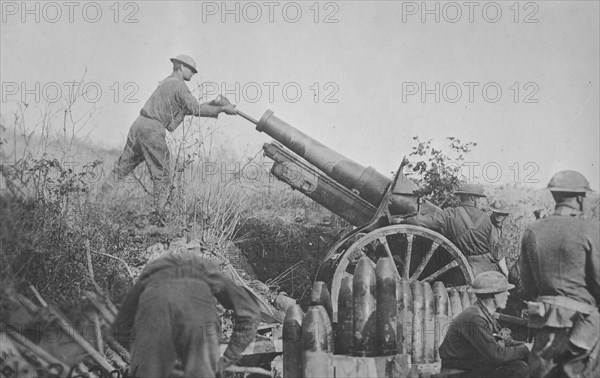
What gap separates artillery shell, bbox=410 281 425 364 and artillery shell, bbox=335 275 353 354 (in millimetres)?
977

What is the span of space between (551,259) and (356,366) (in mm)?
2153

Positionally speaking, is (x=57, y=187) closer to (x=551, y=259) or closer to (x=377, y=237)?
(x=377, y=237)

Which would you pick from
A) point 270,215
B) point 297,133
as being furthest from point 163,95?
point 270,215

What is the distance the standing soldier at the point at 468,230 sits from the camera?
10594 millimetres

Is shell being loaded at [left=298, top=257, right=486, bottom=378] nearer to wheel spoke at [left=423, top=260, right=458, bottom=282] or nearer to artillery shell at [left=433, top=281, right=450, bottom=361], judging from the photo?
artillery shell at [left=433, top=281, right=450, bottom=361]

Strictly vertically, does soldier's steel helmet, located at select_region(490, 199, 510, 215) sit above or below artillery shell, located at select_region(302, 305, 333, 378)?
above

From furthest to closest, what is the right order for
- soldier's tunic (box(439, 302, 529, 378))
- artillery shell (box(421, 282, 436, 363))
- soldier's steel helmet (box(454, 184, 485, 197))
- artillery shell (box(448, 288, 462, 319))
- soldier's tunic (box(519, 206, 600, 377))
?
1. soldier's steel helmet (box(454, 184, 485, 197))
2. artillery shell (box(448, 288, 462, 319))
3. artillery shell (box(421, 282, 436, 363))
4. soldier's tunic (box(439, 302, 529, 378))
5. soldier's tunic (box(519, 206, 600, 377))

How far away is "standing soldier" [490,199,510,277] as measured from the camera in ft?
35.7

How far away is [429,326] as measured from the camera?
8.76 m

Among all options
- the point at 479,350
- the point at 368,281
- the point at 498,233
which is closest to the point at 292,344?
the point at 368,281

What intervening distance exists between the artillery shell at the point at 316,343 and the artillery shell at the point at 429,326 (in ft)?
5.30

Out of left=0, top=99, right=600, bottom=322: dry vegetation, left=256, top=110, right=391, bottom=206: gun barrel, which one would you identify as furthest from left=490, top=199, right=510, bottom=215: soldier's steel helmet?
left=256, top=110, right=391, bottom=206: gun barrel

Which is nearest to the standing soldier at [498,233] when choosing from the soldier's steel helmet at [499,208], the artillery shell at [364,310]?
the soldier's steel helmet at [499,208]

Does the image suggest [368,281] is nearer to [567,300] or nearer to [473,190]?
[567,300]
